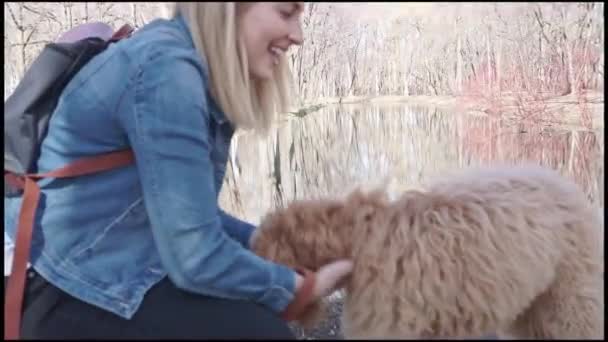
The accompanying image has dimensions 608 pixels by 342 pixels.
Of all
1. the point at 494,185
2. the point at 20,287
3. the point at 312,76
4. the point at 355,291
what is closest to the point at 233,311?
the point at 355,291

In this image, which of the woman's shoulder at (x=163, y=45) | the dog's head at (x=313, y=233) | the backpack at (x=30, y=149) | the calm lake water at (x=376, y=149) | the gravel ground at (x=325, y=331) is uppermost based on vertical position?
the woman's shoulder at (x=163, y=45)

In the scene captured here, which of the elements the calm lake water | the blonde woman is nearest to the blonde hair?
the blonde woman

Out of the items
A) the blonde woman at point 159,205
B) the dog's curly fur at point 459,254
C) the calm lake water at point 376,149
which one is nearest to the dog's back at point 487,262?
the dog's curly fur at point 459,254

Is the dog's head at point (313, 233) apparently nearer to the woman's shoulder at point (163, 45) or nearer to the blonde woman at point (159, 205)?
the blonde woman at point (159, 205)

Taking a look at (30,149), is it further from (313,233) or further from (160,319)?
(313,233)

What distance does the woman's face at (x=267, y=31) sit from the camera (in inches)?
61.3

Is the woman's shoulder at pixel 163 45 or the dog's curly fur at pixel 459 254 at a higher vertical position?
the woman's shoulder at pixel 163 45

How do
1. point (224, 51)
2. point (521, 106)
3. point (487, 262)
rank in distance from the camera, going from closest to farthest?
point (224, 51) → point (487, 262) → point (521, 106)

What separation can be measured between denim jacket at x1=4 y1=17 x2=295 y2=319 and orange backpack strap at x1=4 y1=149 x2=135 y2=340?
0.06 feet

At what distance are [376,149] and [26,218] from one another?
252 cm

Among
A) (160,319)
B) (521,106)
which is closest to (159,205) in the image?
(160,319)

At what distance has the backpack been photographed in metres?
1.53

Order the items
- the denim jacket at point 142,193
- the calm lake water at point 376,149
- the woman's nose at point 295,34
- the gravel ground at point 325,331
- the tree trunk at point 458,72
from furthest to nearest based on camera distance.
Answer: the tree trunk at point 458,72, the calm lake water at point 376,149, the gravel ground at point 325,331, the woman's nose at point 295,34, the denim jacket at point 142,193

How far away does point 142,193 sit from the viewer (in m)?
1.54
